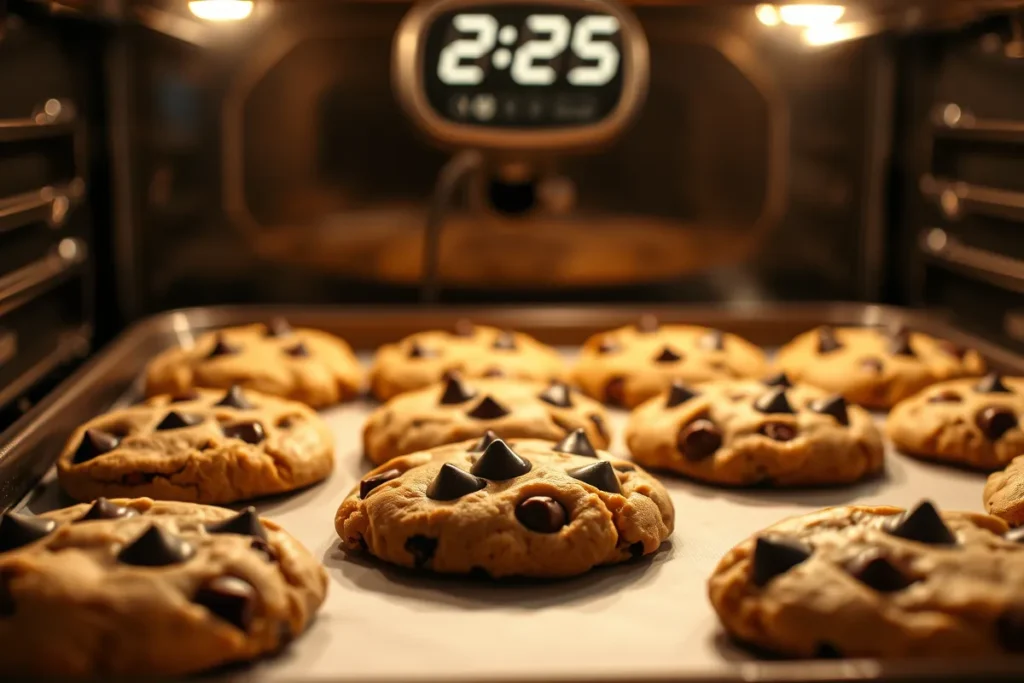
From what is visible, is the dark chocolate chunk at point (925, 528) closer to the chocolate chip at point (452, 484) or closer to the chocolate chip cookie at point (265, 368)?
the chocolate chip at point (452, 484)

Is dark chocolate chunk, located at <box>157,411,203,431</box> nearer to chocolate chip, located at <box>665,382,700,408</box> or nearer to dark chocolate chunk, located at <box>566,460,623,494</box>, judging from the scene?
dark chocolate chunk, located at <box>566,460,623,494</box>

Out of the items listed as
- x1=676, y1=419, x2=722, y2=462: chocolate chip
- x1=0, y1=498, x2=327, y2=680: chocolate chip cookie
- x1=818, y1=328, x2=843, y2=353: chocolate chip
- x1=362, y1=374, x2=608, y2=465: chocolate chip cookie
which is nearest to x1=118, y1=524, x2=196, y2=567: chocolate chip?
x1=0, y1=498, x2=327, y2=680: chocolate chip cookie

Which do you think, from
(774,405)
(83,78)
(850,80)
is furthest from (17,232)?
(850,80)

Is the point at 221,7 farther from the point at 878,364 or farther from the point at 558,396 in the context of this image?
the point at 878,364

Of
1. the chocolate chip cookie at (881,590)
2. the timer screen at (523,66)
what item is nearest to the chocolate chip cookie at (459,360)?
the timer screen at (523,66)

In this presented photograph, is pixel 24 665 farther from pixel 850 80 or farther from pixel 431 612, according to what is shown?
pixel 850 80
